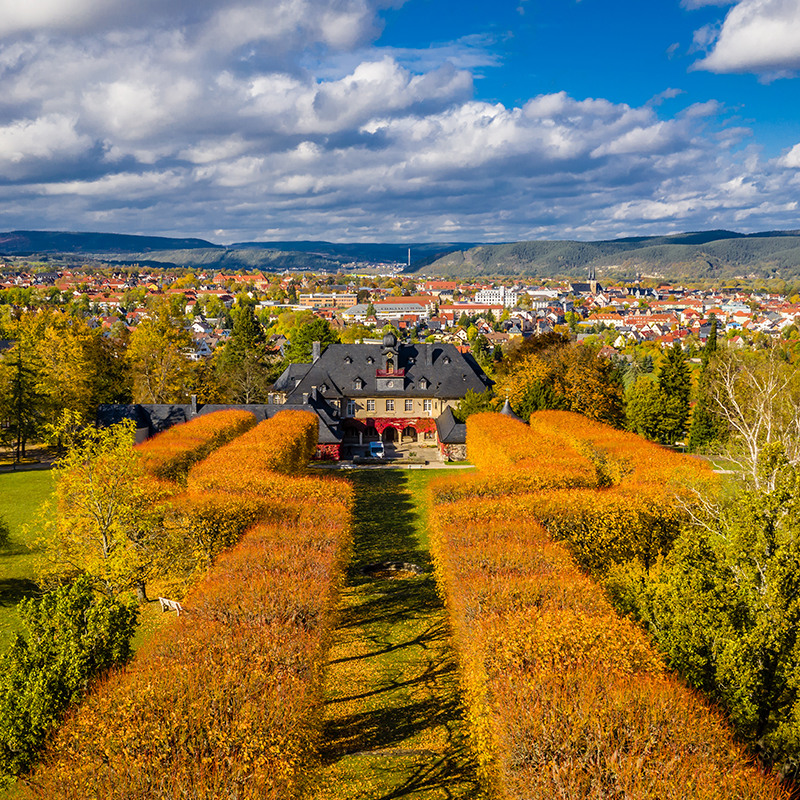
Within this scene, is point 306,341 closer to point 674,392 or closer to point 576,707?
point 674,392

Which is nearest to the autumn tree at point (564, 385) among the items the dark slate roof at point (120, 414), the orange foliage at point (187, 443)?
the orange foliage at point (187, 443)

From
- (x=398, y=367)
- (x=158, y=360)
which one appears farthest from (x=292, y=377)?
(x=158, y=360)

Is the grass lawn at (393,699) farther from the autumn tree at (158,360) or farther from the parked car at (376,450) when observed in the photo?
the autumn tree at (158,360)

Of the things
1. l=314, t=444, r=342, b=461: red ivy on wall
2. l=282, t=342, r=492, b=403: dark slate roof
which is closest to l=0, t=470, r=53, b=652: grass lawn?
l=314, t=444, r=342, b=461: red ivy on wall

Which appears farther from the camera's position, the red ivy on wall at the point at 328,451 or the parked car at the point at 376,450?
the parked car at the point at 376,450

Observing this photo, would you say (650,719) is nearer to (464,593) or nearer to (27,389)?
(464,593)
